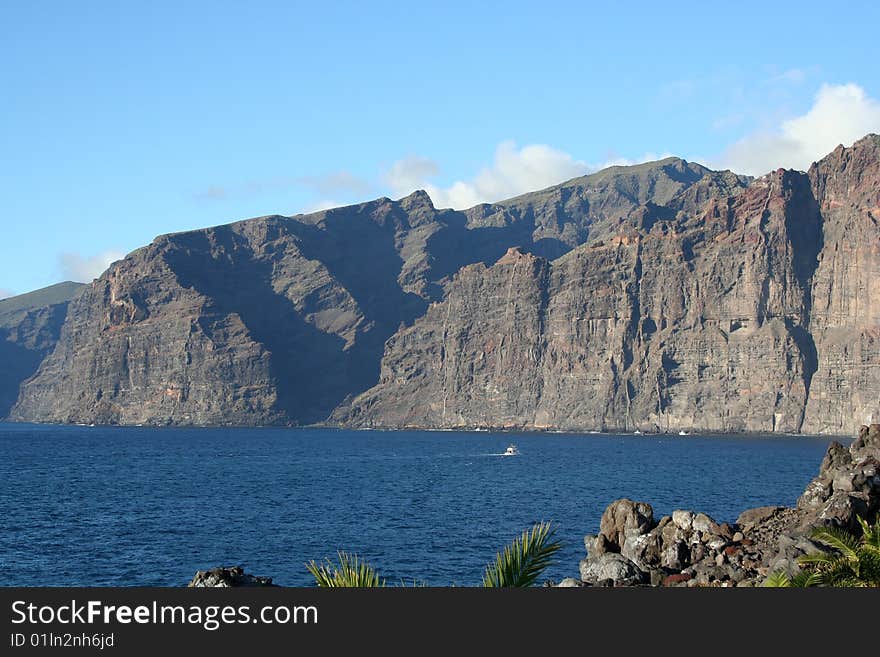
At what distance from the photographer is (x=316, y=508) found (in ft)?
327

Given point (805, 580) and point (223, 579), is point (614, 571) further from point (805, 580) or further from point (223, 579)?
point (805, 580)

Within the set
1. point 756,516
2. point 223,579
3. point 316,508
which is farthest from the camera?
point 316,508

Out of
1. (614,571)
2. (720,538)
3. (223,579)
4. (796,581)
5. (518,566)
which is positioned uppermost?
(518,566)

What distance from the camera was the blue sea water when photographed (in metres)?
65.0

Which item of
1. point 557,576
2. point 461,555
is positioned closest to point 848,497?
point 557,576

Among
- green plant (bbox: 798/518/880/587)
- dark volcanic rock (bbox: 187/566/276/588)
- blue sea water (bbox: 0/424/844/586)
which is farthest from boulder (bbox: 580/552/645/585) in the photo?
green plant (bbox: 798/518/880/587)

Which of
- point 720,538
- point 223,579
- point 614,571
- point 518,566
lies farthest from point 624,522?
point 518,566

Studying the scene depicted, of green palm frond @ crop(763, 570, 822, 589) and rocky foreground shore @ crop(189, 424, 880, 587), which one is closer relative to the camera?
green palm frond @ crop(763, 570, 822, 589)

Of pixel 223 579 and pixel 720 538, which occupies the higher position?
pixel 223 579

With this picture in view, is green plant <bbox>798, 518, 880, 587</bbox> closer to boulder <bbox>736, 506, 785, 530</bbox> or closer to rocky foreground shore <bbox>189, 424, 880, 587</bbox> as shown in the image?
rocky foreground shore <bbox>189, 424, 880, 587</bbox>

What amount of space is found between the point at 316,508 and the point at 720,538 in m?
60.5

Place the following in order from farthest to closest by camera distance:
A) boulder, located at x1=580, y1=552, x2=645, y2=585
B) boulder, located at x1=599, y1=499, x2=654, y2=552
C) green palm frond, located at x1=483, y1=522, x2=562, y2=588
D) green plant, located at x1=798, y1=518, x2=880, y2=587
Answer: boulder, located at x1=599, y1=499, x2=654, y2=552
boulder, located at x1=580, y1=552, x2=645, y2=585
green plant, located at x1=798, y1=518, x2=880, y2=587
green palm frond, located at x1=483, y1=522, x2=562, y2=588

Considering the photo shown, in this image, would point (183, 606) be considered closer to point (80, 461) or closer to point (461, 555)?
point (461, 555)

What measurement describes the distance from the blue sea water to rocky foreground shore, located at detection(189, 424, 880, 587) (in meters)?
9.43
